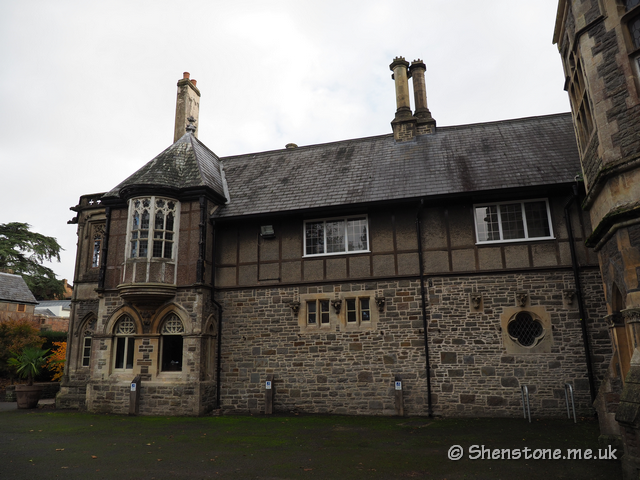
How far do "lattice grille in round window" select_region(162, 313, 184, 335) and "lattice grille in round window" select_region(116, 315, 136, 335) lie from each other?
1215 millimetres

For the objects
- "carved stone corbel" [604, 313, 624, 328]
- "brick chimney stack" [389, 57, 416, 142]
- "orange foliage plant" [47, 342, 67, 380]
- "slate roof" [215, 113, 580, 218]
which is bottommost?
"orange foliage plant" [47, 342, 67, 380]

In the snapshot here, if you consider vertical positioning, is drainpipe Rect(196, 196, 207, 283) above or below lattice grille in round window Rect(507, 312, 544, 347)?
above

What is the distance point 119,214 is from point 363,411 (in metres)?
10.3

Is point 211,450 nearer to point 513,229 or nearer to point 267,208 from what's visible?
point 267,208

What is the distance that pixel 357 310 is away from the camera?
13.2 m

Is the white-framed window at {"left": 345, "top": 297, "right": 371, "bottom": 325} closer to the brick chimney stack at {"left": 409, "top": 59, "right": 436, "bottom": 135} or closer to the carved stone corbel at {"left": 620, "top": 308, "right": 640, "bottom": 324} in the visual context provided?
the brick chimney stack at {"left": 409, "top": 59, "right": 436, "bottom": 135}

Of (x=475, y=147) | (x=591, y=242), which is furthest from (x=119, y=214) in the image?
(x=591, y=242)

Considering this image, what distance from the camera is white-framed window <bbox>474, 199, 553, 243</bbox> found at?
12.5 m

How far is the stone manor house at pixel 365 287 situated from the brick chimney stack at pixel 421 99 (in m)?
1.07

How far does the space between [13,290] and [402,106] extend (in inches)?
1074

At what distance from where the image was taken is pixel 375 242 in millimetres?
13531

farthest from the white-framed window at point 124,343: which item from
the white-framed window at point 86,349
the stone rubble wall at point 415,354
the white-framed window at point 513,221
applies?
the white-framed window at point 513,221

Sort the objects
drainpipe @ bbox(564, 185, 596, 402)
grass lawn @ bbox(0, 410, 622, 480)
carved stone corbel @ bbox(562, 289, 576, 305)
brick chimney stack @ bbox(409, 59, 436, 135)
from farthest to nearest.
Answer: brick chimney stack @ bbox(409, 59, 436, 135) < carved stone corbel @ bbox(562, 289, 576, 305) < drainpipe @ bbox(564, 185, 596, 402) < grass lawn @ bbox(0, 410, 622, 480)

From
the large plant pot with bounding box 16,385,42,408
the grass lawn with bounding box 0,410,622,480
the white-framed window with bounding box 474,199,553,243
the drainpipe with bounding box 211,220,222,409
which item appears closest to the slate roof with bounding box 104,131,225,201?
the drainpipe with bounding box 211,220,222,409
